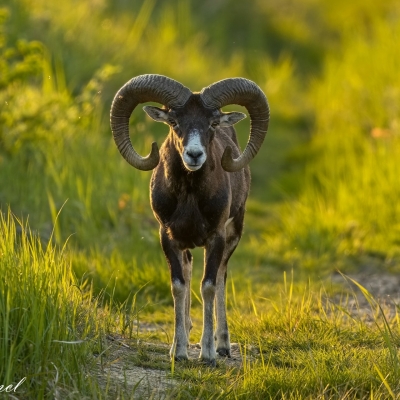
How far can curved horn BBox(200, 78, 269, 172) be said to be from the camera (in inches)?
289

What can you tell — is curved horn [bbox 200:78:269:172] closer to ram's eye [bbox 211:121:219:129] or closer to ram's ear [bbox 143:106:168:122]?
ram's eye [bbox 211:121:219:129]

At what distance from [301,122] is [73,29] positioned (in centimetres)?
594

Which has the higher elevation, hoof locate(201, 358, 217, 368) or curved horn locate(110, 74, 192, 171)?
curved horn locate(110, 74, 192, 171)

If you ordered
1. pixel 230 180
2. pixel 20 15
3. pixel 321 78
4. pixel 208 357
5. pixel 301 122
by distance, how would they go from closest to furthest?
pixel 208 357
pixel 230 180
pixel 20 15
pixel 301 122
pixel 321 78

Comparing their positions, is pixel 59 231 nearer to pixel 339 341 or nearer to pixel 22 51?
pixel 22 51

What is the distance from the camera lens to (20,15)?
1570 centimetres

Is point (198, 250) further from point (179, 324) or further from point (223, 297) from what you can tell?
point (179, 324)

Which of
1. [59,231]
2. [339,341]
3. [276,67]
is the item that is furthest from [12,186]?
[276,67]

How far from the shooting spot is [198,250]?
12.1m

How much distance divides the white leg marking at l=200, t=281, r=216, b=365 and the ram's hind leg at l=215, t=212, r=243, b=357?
1.00ft

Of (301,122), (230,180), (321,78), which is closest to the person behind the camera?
(230,180)

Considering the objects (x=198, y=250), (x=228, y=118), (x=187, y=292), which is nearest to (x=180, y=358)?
(x=187, y=292)

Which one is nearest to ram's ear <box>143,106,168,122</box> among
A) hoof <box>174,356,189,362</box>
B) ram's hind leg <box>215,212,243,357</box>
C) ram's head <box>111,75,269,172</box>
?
ram's head <box>111,75,269,172</box>

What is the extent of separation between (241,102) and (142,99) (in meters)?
0.76
